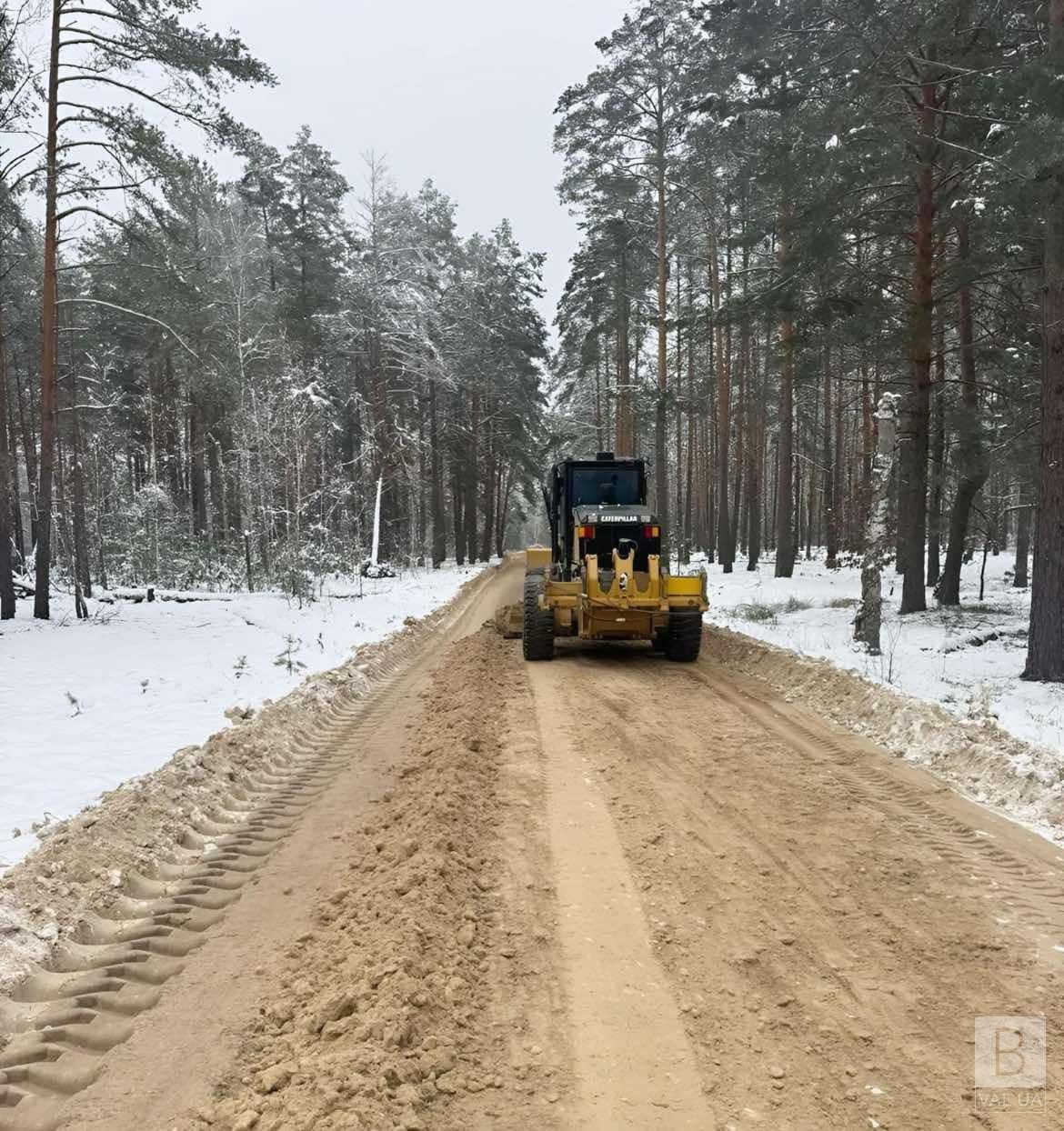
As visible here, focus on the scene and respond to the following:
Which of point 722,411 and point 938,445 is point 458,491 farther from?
point 938,445

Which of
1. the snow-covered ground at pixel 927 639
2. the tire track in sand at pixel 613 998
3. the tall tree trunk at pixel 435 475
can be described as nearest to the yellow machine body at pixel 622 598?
the snow-covered ground at pixel 927 639

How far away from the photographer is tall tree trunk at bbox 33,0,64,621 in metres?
13.1

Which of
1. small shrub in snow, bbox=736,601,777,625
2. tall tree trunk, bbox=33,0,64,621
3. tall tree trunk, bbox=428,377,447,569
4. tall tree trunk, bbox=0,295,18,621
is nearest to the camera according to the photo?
tall tree trunk, bbox=33,0,64,621

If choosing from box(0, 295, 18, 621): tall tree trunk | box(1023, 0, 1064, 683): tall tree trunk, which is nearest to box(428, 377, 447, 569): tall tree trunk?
box(0, 295, 18, 621): tall tree trunk

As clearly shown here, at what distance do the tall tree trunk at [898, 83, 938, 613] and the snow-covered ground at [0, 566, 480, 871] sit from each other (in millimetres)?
10084

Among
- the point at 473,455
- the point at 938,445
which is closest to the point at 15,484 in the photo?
the point at 473,455

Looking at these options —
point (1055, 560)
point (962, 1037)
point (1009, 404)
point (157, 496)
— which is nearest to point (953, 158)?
→ point (1009, 404)

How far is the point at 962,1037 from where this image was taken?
9.48 feet

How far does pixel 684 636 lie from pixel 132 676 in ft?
24.2

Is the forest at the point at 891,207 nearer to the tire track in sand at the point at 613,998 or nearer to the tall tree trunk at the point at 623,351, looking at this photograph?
the tall tree trunk at the point at 623,351

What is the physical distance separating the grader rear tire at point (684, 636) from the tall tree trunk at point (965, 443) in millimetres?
6764

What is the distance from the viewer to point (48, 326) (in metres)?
13.5

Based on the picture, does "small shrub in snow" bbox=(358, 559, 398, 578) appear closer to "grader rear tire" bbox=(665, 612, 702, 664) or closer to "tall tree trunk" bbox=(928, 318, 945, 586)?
"grader rear tire" bbox=(665, 612, 702, 664)

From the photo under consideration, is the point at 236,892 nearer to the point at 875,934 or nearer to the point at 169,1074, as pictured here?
the point at 169,1074
